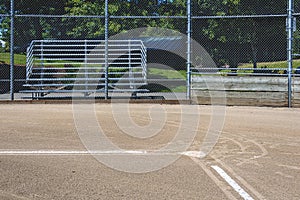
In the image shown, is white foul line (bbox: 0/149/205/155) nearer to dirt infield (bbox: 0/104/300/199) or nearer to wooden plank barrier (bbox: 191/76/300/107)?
dirt infield (bbox: 0/104/300/199)

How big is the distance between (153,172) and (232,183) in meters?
1.03

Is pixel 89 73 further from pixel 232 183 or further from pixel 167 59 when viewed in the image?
pixel 232 183

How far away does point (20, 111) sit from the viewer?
12289 mm

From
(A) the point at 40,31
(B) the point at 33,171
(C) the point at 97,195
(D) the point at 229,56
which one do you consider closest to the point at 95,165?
(B) the point at 33,171

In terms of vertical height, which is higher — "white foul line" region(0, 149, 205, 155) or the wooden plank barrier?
the wooden plank barrier

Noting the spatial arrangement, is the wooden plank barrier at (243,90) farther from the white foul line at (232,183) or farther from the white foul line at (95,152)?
the white foul line at (232,183)

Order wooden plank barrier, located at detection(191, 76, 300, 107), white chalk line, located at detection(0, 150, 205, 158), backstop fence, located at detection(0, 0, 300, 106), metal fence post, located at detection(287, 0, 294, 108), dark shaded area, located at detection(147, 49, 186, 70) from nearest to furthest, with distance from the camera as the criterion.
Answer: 1. white chalk line, located at detection(0, 150, 205, 158)
2. metal fence post, located at detection(287, 0, 294, 108)
3. wooden plank barrier, located at detection(191, 76, 300, 107)
4. backstop fence, located at detection(0, 0, 300, 106)
5. dark shaded area, located at detection(147, 49, 186, 70)

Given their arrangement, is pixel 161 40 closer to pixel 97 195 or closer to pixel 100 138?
pixel 100 138

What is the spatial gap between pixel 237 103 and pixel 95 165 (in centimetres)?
892

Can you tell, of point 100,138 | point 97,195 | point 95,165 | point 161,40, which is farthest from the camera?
point 161,40

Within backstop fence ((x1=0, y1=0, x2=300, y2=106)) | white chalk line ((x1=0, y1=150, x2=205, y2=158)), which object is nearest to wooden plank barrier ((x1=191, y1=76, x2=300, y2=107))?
backstop fence ((x1=0, y1=0, x2=300, y2=106))

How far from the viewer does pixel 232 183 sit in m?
4.95

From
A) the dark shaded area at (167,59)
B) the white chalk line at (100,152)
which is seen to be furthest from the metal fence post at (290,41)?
the white chalk line at (100,152)

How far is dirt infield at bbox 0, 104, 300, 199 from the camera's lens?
15.1 ft
